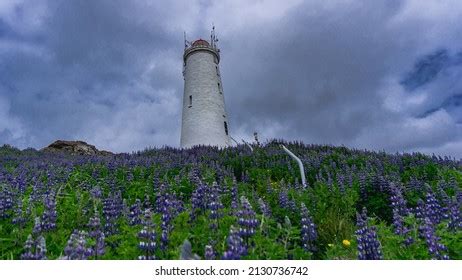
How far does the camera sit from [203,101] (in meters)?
Result: 27.0

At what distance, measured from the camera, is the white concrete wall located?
26172mm

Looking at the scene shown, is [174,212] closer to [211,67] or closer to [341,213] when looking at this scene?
[341,213]

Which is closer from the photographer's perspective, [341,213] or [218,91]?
[341,213]

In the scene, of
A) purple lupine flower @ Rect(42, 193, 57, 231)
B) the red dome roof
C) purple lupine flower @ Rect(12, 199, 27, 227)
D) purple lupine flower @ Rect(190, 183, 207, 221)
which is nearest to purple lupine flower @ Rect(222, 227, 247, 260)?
purple lupine flower @ Rect(190, 183, 207, 221)

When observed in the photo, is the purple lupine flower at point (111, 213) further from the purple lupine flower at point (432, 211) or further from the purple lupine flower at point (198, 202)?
the purple lupine flower at point (432, 211)

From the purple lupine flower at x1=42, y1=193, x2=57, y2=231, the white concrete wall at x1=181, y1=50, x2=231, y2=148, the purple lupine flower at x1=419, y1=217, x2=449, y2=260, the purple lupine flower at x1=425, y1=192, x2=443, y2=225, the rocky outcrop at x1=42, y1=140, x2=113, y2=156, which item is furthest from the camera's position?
the white concrete wall at x1=181, y1=50, x2=231, y2=148

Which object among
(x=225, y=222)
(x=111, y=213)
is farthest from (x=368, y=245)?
(x=111, y=213)

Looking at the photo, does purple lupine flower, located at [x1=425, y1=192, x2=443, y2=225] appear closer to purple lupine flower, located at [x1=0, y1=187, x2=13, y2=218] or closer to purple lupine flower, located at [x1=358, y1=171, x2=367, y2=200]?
purple lupine flower, located at [x1=358, y1=171, x2=367, y2=200]

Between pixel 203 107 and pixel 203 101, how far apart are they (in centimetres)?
50

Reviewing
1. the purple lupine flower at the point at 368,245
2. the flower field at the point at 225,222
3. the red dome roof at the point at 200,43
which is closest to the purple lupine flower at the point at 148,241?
the flower field at the point at 225,222

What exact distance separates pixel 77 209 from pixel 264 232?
335cm

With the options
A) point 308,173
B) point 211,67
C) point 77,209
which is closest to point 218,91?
point 211,67

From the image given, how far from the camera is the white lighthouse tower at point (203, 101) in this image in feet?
86.0

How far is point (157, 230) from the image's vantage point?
156 inches
